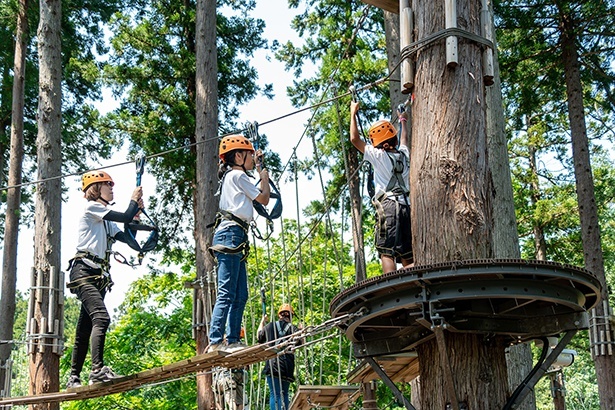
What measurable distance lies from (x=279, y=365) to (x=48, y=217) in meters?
2.89

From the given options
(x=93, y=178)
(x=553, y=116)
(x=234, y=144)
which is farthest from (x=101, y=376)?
(x=553, y=116)

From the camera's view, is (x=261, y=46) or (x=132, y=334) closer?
(x=261, y=46)

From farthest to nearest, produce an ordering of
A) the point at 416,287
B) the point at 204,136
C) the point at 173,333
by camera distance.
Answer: the point at 173,333
the point at 204,136
the point at 416,287

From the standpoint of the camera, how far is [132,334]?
15836mm

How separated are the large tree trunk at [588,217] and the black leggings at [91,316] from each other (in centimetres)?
691

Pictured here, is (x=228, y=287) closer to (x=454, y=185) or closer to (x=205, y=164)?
(x=454, y=185)

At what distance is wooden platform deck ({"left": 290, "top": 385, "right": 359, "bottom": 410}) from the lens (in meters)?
6.32

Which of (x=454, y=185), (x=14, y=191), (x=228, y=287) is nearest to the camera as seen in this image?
(x=454, y=185)

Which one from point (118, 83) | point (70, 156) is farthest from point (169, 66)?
point (70, 156)

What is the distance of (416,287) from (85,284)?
2.71 meters

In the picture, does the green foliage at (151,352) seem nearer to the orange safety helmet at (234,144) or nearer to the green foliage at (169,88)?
the green foliage at (169,88)

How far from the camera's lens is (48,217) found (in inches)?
324

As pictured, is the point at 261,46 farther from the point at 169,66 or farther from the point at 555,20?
the point at 555,20

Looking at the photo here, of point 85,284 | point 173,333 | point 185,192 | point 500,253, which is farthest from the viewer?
point 173,333
